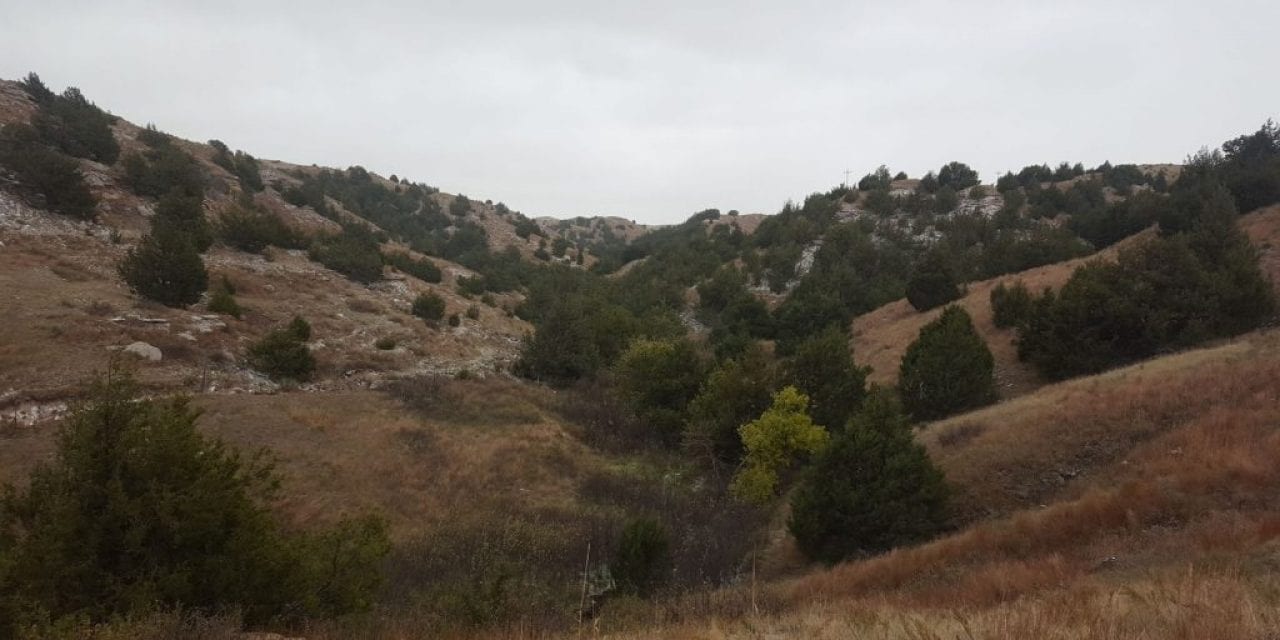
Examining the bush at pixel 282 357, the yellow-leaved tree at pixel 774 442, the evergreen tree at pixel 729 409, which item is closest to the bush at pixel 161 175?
the bush at pixel 282 357

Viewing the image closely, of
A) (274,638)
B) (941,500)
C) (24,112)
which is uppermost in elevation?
(24,112)

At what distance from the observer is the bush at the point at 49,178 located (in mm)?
29609

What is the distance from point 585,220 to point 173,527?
471 ft

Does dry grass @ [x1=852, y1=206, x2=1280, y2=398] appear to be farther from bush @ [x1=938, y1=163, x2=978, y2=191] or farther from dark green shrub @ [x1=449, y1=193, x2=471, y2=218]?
dark green shrub @ [x1=449, y1=193, x2=471, y2=218]

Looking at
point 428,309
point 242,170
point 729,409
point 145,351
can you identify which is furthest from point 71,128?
point 729,409

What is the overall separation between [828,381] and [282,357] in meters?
21.0

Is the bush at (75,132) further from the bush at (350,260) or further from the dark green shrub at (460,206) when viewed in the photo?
the dark green shrub at (460,206)

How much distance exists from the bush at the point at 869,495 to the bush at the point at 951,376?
25.5ft

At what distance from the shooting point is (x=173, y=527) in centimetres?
612

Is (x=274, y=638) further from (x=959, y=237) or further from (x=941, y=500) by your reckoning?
(x=959, y=237)

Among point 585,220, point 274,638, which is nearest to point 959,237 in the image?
point 274,638

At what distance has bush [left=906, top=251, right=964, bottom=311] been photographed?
3597 cm

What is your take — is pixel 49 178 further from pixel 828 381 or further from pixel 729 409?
pixel 828 381

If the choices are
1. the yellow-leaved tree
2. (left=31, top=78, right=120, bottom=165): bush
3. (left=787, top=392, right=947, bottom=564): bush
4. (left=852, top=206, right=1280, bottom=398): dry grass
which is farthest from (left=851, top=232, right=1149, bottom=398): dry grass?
(left=31, top=78, right=120, bottom=165): bush
